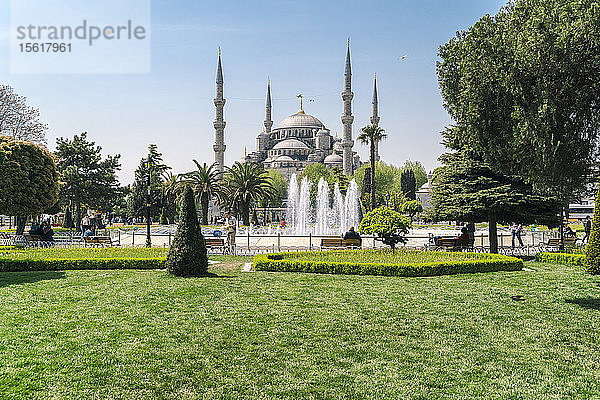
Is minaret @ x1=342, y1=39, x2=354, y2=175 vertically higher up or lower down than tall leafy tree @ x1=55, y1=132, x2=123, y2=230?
higher up

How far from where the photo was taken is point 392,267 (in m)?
12.6

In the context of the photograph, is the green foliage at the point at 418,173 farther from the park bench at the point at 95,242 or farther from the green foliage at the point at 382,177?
the park bench at the point at 95,242

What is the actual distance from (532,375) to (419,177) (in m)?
78.9

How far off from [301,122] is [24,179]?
277 ft

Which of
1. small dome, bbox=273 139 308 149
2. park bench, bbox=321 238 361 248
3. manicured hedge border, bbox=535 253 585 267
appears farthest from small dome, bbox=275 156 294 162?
manicured hedge border, bbox=535 253 585 267

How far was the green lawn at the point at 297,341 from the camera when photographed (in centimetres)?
520

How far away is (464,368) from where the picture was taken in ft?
18.9

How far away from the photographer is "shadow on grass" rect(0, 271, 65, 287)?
1148cm

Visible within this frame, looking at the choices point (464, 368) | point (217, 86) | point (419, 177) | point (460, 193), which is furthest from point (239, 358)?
point (419, 177)

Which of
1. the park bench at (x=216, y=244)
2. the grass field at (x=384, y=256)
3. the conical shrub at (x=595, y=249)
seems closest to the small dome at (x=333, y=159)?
the park bench at (x=216, y=244)

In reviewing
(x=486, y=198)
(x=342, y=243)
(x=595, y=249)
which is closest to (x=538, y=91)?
(x=595, y=249)

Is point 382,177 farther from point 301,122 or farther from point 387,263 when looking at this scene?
point 387,263

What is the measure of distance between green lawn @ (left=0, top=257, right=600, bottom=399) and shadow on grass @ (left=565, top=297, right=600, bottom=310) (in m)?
0.04

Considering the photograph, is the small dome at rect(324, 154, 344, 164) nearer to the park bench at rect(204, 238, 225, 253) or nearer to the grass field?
the park bench at rect(204, 238, 225, 253)
